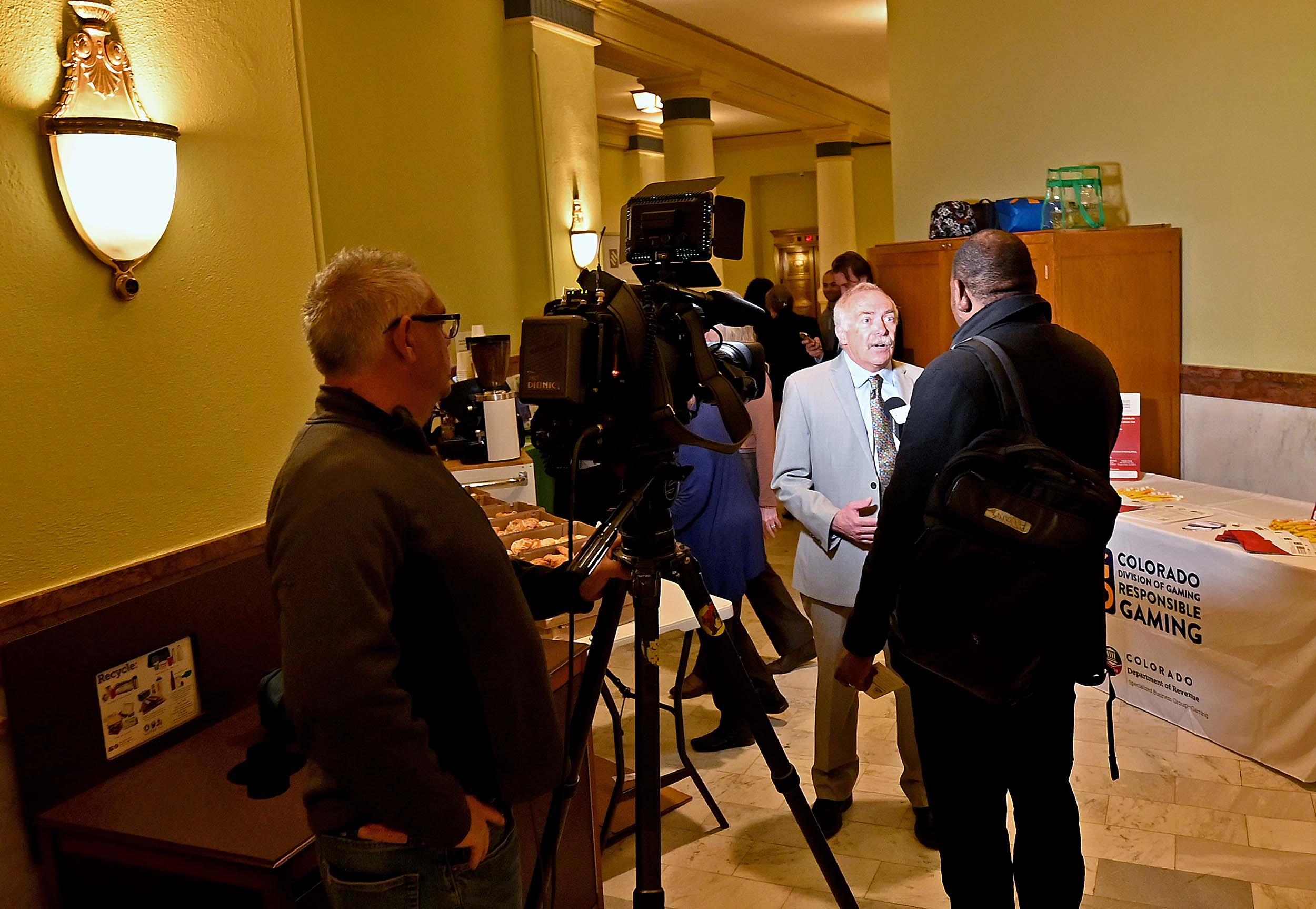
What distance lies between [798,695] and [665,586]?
1.20 meters

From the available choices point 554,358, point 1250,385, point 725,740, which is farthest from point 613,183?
point 554,358

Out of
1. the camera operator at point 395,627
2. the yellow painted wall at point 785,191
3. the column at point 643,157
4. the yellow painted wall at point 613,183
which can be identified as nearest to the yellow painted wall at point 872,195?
the yellow painted wall at point 785,191

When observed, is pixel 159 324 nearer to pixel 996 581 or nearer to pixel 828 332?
pixel 996 581

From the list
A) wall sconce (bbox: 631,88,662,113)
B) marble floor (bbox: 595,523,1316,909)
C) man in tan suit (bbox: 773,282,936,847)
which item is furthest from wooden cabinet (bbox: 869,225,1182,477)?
wall sconce (bbox: 631,88,662,113)

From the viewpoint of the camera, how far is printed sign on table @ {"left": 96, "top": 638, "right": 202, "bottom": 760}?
198 centimetres

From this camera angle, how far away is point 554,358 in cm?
158

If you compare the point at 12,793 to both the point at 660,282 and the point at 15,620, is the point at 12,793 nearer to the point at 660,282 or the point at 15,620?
the point at 15,620

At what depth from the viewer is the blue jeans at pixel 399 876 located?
137 centimetres

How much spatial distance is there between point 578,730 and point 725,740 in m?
1.79

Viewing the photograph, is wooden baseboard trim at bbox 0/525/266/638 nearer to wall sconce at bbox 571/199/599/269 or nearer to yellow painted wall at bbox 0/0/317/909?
yellow painted wall at bbox 0/0/317/909

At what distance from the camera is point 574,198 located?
6770 mm

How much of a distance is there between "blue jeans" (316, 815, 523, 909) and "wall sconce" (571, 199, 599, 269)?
5.62 m

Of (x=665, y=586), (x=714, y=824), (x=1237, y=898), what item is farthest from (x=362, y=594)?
(x=1237, y=898)

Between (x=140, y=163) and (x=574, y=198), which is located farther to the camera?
(x=574, y=198)
